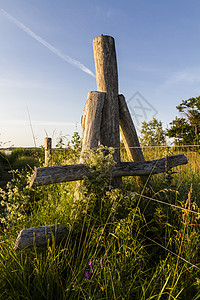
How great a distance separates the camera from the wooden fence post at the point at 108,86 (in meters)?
3.46

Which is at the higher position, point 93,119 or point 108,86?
point 108,86

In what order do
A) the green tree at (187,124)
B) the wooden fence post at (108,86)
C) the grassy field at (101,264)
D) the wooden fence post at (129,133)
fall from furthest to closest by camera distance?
1. the green tree at (187,124)
2. the wooden fence post at (129,133)
3. the wooden fence post at (108,86)
4. the grassy field at (101,264)

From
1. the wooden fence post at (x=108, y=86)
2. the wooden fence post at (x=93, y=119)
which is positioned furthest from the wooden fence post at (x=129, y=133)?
the wooden fence post at (x=93, y=119)

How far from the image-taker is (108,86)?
11.6 feet

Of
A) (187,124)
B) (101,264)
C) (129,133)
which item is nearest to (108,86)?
(129,133)

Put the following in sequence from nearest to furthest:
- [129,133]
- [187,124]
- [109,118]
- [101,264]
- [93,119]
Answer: [101,264]
[93,119]
[109,118]
[129,133]
[187,124]

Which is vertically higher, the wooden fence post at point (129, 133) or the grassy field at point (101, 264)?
the wooden fence post at point (129, 133)

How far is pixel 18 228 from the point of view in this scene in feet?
10.1

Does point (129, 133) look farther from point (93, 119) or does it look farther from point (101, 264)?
point (101, 264)

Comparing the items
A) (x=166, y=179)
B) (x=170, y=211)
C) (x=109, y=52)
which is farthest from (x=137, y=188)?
A: (x=109, y=52)

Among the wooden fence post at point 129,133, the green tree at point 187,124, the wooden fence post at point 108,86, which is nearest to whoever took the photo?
the wooden fence post at point 108,86

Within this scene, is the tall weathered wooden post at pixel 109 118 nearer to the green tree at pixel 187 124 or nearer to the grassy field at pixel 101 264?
the grassy field at pixel 101 264

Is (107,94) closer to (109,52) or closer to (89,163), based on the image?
(109,52)

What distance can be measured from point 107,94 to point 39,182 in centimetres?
169
